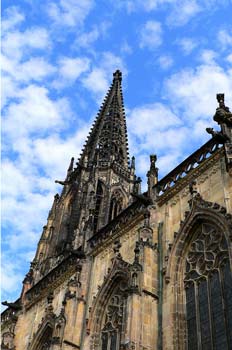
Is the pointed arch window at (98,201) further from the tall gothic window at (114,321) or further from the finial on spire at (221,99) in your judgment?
the finial on spire at (221,99)

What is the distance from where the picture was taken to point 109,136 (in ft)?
121

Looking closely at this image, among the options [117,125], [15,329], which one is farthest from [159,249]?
[117,125]

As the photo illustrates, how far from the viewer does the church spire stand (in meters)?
34.1

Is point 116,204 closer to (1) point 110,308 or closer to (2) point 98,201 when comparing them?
(2) point 98,201

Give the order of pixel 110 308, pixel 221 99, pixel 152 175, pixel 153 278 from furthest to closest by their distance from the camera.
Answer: pixel 152 175 < pixel 221 99 < pixel 110 308 < pixel 153 278

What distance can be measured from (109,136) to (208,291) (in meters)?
25.4

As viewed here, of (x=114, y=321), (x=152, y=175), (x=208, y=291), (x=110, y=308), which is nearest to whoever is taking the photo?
(x=208, y=291)

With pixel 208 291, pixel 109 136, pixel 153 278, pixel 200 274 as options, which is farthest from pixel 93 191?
pixel 208 291

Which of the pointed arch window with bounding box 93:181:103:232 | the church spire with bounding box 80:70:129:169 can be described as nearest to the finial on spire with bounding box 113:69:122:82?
the church spire with bounding box 80:70:129:169

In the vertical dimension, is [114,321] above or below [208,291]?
above

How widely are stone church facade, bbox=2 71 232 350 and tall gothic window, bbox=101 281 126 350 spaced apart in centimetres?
3

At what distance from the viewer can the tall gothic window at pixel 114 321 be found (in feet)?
47.4

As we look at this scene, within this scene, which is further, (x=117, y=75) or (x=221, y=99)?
(x=117, y=75)

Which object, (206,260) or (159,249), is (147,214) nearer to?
(159,249)
